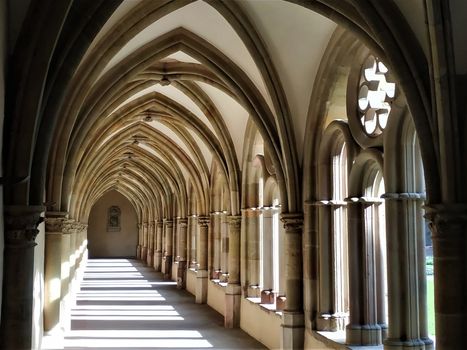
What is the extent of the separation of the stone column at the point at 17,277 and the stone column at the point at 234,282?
7.57m

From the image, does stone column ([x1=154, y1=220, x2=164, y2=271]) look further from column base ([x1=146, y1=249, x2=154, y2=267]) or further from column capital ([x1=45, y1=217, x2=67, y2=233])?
column capital ([x1=45, y1=217, x2=67, y2=233])

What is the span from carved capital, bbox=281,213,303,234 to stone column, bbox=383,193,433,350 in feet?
8.02

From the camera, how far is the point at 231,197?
12.5 meters

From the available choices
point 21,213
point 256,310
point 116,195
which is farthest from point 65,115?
point 116,195

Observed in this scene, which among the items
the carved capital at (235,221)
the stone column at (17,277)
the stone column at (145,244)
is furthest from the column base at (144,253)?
the stone column at (17,277)

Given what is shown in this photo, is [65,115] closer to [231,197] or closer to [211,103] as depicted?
[211,103]

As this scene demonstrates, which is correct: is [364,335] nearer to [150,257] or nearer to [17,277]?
[17,277]

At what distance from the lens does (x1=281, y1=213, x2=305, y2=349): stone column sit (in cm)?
853

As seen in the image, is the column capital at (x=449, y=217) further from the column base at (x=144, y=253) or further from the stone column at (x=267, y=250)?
the column base at (x=144, y=253)

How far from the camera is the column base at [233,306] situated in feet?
40.2

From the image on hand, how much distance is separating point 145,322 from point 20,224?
7.88m

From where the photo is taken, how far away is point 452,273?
16.0ft

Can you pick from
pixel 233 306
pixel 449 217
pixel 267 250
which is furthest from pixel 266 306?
pixel 449 217

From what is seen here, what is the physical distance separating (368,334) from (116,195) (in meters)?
33.1
